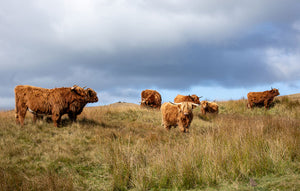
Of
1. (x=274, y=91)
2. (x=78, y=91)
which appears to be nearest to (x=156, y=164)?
(x=78, y=91)

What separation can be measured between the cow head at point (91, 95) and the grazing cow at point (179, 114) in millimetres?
2922

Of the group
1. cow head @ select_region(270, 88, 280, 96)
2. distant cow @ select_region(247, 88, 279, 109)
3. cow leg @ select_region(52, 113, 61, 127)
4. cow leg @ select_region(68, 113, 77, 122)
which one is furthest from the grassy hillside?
cow head @ select_region(270, 88, 280, 96)

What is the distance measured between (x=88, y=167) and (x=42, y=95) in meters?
4.65

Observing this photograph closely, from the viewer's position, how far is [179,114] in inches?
388

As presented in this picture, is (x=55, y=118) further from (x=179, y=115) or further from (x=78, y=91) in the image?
(x=179, y=115)

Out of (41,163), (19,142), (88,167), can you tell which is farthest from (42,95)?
(88,167)

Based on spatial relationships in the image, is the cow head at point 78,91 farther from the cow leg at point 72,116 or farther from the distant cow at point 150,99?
the distant cow at point 150,99

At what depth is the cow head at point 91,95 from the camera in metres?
10.7

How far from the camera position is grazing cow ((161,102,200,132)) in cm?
952

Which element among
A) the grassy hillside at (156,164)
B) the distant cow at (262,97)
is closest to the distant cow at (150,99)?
the distant cow at (262,97)

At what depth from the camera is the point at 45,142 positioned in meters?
8.31

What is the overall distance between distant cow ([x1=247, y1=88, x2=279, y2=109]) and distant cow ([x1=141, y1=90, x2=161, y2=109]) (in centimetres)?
695

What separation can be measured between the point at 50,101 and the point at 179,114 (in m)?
4.99

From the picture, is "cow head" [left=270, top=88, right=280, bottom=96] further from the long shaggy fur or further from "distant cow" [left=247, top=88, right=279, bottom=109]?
the long shaggy fur
